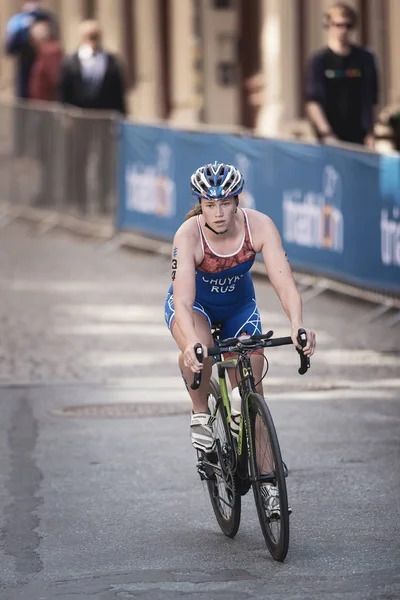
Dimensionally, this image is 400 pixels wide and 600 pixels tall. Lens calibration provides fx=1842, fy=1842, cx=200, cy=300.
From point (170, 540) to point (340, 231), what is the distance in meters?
7.63

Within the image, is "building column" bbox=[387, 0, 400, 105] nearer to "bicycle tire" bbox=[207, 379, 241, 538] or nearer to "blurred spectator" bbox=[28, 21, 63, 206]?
"blurred spectator" bbox=[28, 21, 63, 206]

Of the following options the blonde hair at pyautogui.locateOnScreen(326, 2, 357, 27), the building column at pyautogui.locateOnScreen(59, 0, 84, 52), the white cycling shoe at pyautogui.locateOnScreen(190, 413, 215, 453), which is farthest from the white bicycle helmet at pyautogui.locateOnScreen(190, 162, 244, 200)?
the building column at pyautogui.locateOnScreen(59, 0, 84, 52)

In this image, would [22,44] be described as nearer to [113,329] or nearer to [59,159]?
[59,159]

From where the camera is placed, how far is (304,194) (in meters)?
16.0

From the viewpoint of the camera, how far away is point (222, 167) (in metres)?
7.92

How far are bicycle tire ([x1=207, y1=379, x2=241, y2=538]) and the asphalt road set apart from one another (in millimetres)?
96

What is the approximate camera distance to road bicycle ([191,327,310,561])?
→ 7.48 metres

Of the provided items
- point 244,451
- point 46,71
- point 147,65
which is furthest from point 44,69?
point 244,451

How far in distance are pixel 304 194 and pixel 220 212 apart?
26.7ft

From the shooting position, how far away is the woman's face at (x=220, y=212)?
793cm

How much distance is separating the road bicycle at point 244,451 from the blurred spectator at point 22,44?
18.2 metres

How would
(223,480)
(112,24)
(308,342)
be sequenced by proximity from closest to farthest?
1. (308,342)
2. (223,480)
3. (112,24)

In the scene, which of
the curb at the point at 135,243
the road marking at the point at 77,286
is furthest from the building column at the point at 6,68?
the road marking at the point at 77,286

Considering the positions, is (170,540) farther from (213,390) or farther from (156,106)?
(156,106)
